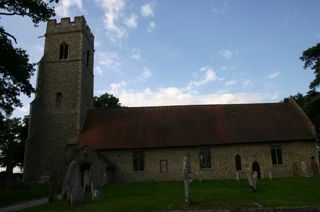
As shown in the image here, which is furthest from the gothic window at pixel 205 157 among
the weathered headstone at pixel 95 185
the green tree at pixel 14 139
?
the green tree at pixel 14 139

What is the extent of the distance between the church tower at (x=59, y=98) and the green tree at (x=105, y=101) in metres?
8.47

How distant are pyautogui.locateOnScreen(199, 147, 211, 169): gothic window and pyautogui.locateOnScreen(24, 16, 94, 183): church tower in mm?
11190

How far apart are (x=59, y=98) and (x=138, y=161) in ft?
33.7

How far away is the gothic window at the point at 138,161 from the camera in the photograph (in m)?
26.5

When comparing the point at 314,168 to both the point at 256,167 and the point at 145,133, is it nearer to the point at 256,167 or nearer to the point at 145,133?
the point at 256,167

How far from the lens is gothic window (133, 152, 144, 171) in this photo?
2650cm

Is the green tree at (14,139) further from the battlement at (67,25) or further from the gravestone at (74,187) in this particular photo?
the gravestone at (74,187)

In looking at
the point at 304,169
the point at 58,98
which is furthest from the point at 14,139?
the point at 304,169

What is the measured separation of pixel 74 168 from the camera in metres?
15.7

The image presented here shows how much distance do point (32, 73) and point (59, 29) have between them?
534 inches

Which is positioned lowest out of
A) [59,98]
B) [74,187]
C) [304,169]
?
[74,187]

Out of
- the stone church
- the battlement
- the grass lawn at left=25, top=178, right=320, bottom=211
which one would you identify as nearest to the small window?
the stone church

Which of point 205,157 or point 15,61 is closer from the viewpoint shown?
point 15,61

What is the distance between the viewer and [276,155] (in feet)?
86.9
